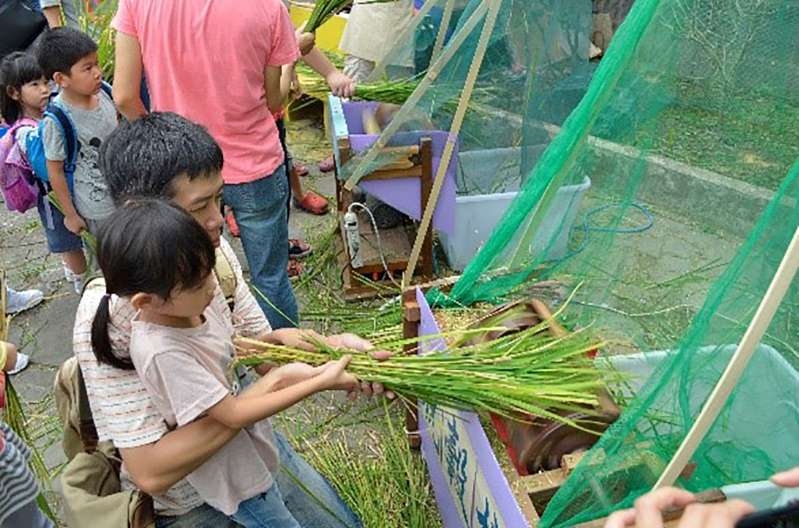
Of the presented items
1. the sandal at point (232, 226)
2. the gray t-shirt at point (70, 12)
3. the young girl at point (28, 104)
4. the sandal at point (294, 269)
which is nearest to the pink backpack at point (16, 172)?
the young girl at point (28, 104)

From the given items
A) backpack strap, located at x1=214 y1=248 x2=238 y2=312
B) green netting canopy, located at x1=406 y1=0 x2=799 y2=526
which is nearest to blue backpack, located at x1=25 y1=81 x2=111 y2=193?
backpack strap, located at x1=214 y1=248 x2=238 y2=312

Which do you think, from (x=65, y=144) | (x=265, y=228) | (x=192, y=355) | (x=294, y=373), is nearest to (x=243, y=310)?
(x=294, y=373)

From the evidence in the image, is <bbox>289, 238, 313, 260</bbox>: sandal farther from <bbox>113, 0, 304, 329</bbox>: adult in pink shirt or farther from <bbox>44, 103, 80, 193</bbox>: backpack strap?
<bbox>44, 103, 80, 193</bbox>: backpack strap

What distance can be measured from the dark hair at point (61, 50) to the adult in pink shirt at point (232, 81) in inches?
15.6

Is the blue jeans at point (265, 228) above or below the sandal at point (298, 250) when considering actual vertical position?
above

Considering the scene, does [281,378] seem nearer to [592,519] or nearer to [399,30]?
[592,519]

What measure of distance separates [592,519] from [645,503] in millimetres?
440

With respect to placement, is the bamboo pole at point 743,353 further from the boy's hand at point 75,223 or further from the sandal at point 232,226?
the sandal at point 232,226

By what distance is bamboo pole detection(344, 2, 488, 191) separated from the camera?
2.65 m

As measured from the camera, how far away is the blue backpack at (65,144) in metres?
2.89

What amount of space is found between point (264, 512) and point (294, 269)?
7.54 ft

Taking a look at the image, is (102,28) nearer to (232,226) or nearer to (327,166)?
(327,166)

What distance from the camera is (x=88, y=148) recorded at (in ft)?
9.85

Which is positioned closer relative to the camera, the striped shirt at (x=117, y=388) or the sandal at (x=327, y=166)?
the striped shirt at (x=117, y=388)
